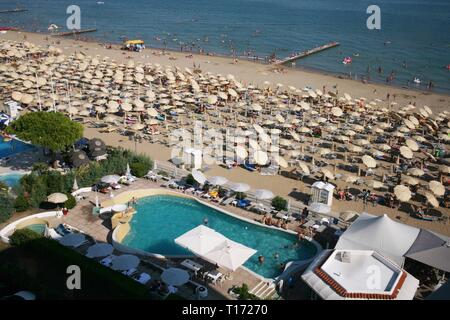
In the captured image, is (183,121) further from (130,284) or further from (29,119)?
(130,284)

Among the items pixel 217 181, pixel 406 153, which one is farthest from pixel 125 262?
pixel 406 153

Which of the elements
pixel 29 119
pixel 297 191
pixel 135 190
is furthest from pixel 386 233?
pixel 29 119

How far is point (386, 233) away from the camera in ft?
53.4

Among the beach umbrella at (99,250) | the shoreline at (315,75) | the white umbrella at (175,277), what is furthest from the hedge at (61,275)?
the shoreline at (315,75)

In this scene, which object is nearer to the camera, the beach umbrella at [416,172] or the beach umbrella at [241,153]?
the beach umbrella at [416,172]

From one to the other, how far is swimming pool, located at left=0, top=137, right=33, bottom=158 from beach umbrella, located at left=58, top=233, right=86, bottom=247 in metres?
11.4

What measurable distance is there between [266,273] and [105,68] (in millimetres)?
34160

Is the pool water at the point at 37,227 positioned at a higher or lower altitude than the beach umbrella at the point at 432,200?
lower

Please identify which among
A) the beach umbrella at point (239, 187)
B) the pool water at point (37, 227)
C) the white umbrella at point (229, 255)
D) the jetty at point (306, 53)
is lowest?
the pool water at point (37, 227)

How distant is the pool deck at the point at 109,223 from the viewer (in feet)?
49.9

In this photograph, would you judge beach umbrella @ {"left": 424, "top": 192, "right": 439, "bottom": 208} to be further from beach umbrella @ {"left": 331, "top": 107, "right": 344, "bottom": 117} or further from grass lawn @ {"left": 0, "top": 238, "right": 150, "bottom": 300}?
grass lawn @ {"left": 0, "top": 238, "right": 150, "bottom": 300}

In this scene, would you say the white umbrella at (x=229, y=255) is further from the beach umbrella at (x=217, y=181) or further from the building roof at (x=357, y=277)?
the beach umbrella at (x=217, y=181)

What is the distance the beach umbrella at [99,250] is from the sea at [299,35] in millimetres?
41743

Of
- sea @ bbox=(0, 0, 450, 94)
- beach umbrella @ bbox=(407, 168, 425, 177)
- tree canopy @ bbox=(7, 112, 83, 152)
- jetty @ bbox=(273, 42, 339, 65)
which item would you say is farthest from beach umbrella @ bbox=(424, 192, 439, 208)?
jetty @ bbox=(273, 42, 339, 65)
